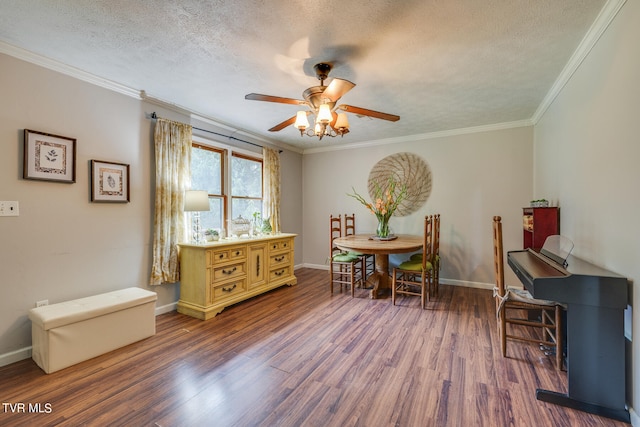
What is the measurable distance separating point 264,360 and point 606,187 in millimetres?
2785

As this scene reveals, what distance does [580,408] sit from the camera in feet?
5.44

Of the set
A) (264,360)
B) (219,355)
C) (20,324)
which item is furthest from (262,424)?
(20,324)

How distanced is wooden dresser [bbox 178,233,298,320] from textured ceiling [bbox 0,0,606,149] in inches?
69.9

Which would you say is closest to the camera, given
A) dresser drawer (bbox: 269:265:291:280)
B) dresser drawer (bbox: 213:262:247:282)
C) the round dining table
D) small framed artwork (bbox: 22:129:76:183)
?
small framed artwork (bbox: 22:129:76:183)

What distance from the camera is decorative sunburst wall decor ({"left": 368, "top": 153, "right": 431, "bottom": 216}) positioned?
4.57 m

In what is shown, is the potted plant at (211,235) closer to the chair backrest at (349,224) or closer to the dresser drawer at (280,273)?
the dresser drawer at (280,273)

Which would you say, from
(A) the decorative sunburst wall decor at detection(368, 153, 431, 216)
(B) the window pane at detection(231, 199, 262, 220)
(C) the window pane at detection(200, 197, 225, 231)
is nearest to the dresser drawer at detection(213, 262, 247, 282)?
(C) the window pane at detection(200, 197, 225, 231)

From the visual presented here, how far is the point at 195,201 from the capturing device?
320 cm

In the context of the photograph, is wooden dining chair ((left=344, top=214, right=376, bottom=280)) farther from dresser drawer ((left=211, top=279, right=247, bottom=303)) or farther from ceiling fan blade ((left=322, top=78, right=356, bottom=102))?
ceiling fan blade ((left=322, top=78, right=356, bottom=102))

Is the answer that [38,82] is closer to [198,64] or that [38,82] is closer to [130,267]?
[198,64]

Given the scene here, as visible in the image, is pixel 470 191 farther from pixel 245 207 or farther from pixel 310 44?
pixel 245 207

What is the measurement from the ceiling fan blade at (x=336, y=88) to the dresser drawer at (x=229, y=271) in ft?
7.44

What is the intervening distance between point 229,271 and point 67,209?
1.65 meters

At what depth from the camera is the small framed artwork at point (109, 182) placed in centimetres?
266
